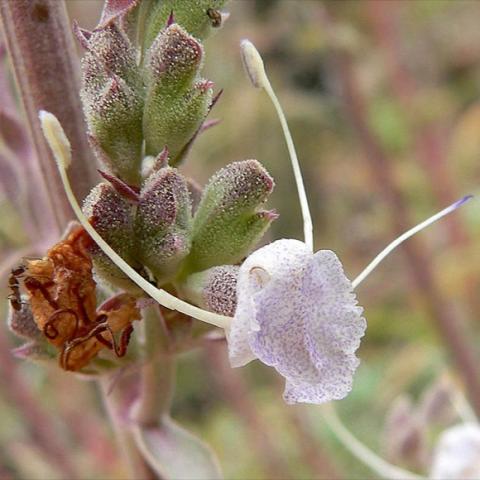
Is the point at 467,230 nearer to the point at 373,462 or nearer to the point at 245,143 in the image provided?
the point at 245,143

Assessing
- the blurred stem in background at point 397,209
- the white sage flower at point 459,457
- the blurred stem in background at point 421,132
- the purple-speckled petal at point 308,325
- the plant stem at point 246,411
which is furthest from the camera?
the blurred stem in background at point 421,132

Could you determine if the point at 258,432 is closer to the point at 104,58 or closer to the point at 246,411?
the point at 246,411

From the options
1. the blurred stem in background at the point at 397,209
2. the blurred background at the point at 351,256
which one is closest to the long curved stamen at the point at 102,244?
the blurred background at the point at 351,256

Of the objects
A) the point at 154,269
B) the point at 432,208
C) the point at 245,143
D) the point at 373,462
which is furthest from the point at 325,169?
the point at 154,269

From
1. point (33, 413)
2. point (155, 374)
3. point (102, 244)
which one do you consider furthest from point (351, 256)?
point (102, 244)

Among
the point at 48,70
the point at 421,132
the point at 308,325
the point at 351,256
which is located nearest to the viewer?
the point at 308,325

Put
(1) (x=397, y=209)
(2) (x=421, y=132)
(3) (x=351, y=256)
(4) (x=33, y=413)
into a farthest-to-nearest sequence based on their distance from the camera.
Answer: (3) (x=351, y=256)
(2) (x=421, y=132)
(1) (x=397, y=209)
(4) (x=33, y=413)

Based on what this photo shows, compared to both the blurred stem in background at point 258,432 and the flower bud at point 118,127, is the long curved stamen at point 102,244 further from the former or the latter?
the blurred stem in background at point 258,432
